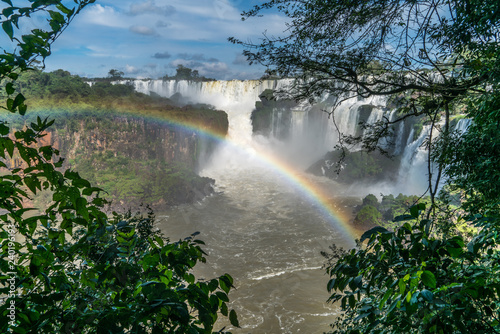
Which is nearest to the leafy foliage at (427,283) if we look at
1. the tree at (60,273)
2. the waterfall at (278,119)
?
the tree at (60,273)

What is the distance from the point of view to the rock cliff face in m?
18.6

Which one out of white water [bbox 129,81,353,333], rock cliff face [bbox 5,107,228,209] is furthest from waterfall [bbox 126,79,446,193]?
rock cliff face [bbox 5,107,228,209]

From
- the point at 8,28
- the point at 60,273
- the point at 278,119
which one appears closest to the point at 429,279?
the point at 60,273

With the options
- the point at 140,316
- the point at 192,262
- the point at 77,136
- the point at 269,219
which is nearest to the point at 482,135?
the point at 192,262

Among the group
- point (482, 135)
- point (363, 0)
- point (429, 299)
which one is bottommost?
point (429, 299)

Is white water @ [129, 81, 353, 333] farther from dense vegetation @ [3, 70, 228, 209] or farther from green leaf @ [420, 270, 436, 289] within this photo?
green leaf @ [420, 270, 436, 289]

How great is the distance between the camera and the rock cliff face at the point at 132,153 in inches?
731

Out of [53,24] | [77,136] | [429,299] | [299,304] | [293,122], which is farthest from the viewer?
[293,122]

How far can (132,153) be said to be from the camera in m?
21.0

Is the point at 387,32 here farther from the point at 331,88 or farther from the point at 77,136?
the point at 77,136

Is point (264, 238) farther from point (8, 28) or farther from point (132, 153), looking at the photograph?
point (8, 28)

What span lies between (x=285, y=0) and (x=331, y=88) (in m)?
A: 1.40

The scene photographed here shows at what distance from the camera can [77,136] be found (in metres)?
20.3

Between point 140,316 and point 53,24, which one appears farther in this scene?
point 53,24
